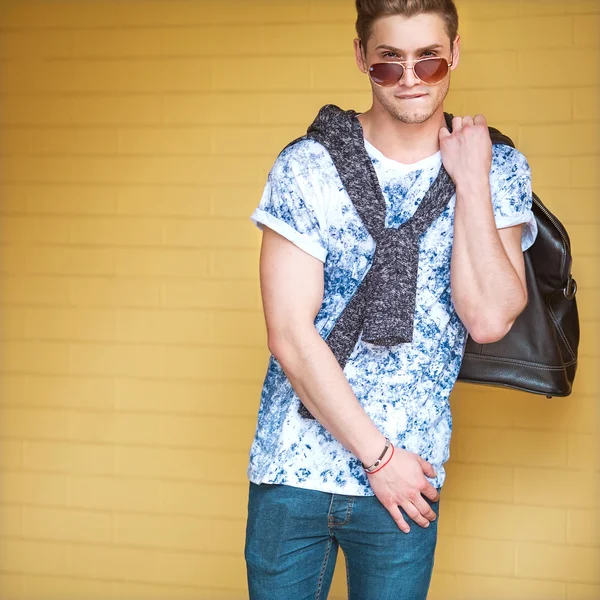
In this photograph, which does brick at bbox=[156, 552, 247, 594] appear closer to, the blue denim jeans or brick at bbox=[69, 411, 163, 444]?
brick at bbox=[69, 411, 163, 444]

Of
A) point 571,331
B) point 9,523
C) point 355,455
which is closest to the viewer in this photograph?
point 355,455

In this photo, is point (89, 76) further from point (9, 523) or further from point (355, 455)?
point (355, 455)

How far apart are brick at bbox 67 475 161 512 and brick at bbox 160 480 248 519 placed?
1.9 inches

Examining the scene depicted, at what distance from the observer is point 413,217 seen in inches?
86.0

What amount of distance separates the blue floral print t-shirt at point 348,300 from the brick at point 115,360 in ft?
5.83

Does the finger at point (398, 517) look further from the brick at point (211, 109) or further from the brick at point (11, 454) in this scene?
the brick at point (11, 454)

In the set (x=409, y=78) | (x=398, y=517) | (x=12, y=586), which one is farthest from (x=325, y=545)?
(x=12, y=586)

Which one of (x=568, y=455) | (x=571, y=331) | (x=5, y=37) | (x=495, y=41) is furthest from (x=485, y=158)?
(x=5, y=37)

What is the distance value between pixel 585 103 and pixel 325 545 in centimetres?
A: 217

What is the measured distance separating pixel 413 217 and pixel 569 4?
183 centimetres

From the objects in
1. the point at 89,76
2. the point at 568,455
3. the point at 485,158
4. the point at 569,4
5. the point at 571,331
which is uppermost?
the point at 569,4

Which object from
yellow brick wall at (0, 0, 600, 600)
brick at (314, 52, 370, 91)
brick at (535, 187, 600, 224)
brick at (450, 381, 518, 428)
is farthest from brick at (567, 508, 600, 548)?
brick at (314, 52, 370, 91)

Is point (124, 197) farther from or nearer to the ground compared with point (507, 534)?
farther from the ground

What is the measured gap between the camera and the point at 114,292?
398cm
